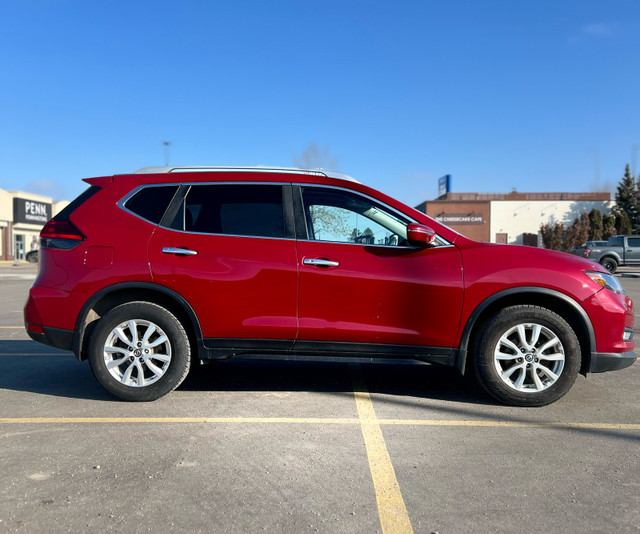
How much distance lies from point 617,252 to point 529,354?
27.3 metres

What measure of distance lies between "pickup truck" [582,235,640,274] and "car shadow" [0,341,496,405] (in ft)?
82.3

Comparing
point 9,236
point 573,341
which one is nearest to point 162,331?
point 573,341

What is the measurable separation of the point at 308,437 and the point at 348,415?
0.55 meters

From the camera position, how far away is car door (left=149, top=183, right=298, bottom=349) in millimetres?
4191

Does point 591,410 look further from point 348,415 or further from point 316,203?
point 316,203

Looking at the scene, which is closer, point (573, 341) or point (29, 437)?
point (29, 437)

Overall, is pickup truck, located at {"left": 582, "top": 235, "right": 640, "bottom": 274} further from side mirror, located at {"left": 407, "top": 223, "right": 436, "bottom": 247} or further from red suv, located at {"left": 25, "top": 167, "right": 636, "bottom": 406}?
side mirror, located at {"left": 407, "top": 223, "right": 436, "bottom": 247}

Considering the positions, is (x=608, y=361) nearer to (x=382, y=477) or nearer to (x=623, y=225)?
(x=382, y=477)

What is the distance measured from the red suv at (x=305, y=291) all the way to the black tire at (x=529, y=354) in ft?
0.04

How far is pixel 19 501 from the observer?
8.60 ft

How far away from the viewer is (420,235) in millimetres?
4086

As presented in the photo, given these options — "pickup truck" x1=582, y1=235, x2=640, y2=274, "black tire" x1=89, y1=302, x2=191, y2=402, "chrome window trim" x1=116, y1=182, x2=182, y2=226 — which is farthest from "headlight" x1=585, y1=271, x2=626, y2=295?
"pickup truck" x1=582, y1=235, x2=640, y2=274

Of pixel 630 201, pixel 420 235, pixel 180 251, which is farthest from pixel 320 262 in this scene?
pixel 630 201

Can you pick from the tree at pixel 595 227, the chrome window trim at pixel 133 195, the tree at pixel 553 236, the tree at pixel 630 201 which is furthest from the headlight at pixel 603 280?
the tree at pixel 630 201
